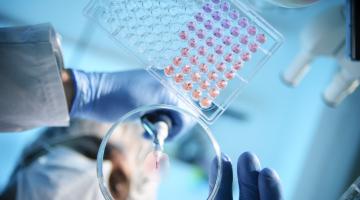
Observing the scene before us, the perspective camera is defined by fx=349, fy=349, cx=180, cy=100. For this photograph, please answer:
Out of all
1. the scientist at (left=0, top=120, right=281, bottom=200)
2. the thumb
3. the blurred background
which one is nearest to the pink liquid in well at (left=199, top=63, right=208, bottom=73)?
the thumb

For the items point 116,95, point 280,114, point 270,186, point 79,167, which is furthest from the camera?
point 280,114

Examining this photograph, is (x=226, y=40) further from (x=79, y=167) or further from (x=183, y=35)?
(x=79, y=167)

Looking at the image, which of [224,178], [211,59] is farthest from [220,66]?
[224,178]

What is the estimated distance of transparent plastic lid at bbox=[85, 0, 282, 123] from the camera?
790mm

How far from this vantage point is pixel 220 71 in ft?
2.64

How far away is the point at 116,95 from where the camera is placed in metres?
1.02

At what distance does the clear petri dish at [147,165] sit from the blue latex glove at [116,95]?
5 centimetres

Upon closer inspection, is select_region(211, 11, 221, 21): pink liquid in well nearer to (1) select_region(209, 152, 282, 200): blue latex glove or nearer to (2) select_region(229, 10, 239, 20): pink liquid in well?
(2) select_region(229, 10, 239, 20): pink liquid in well

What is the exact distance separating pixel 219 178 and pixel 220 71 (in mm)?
244

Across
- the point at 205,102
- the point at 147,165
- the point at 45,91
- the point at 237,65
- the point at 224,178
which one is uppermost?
the point at 237,65

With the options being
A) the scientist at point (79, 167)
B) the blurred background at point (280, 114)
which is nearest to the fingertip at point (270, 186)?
the scientist at point (79, 167)

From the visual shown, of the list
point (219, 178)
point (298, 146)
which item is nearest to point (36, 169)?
point (219, 178)

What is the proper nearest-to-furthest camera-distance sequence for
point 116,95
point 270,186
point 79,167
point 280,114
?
point 270,186
point 116,95
point 79,167
point 280,114

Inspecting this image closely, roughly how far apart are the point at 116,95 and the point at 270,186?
Answer: 503 mm
